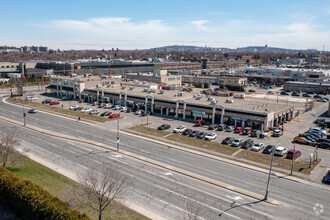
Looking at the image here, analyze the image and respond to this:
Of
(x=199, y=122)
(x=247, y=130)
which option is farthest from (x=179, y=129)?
(x=247, y=130)

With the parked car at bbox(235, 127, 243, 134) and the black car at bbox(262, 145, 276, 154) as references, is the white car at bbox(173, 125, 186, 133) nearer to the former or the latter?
the parked car at bbox(235, 127, 243, 134)

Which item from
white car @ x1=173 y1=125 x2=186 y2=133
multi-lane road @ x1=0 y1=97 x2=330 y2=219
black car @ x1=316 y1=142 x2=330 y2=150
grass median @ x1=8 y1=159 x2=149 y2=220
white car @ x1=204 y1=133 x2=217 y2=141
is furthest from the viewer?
white car @ x1=173 y1=125 x2=186 y2=133

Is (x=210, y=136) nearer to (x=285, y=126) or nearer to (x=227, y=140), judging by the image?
(x=227, y=140)

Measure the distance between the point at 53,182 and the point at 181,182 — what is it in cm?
1730

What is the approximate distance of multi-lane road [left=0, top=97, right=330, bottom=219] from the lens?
30.4 metres

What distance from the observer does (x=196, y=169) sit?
41.5 meters

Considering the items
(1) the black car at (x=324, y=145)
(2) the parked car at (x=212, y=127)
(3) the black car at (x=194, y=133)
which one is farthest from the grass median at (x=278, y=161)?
(2) the parked car at (x=212, y=127)

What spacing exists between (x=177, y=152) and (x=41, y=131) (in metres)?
32.6

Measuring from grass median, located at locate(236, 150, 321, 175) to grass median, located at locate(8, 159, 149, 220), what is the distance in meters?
25.6

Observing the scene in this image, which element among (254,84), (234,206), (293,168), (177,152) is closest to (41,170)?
(177,152)

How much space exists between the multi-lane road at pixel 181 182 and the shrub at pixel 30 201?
9768 millimetres

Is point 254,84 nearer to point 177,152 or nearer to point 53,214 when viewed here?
point 177,152

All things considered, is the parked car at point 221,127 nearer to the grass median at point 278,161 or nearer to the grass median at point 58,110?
the grass median at point 278,161

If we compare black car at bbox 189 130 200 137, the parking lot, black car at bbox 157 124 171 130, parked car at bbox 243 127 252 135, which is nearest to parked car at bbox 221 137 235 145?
the parking lot
